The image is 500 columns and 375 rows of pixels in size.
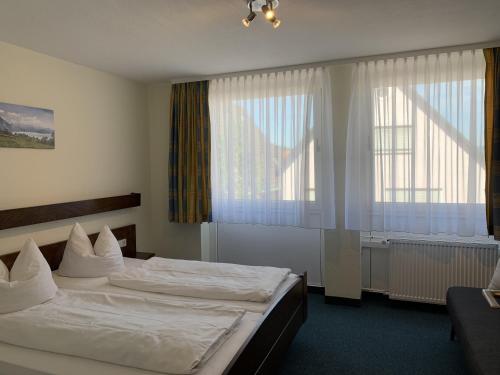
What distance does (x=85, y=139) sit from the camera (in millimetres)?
3646

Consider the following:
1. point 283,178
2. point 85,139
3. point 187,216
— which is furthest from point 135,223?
point 283,178

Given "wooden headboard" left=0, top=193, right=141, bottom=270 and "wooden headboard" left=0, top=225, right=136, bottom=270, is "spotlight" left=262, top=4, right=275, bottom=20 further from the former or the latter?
"wooden headboard" left=0, top=225, right=136, bottom=270

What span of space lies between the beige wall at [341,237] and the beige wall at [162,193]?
5.27ft

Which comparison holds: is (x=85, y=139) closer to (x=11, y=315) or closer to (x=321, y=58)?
(x=11, y=315)

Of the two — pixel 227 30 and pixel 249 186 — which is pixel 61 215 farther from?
pixel 227 30

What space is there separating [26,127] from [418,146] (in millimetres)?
3535

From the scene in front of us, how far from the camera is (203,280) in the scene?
2895 millimetres

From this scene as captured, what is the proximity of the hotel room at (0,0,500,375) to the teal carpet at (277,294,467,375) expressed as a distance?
0.02m

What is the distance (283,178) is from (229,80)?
1.29 metres

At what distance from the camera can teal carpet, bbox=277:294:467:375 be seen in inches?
104

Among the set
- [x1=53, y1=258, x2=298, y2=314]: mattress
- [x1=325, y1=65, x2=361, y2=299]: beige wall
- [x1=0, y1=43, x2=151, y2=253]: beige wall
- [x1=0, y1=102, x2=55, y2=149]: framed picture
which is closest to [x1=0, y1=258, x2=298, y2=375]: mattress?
[x1=53, y1=258, x2=298, y2=314]: mattress

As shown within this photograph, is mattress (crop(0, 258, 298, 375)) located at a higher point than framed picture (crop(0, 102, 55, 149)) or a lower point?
lower

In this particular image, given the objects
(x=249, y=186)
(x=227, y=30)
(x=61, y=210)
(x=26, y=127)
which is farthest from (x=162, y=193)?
(x=227, y=30)

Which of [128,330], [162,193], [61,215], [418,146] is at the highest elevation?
[418,146]
